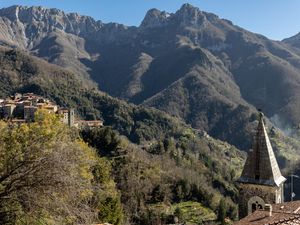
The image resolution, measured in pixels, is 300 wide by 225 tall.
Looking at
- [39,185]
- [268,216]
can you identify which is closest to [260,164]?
[268,216]

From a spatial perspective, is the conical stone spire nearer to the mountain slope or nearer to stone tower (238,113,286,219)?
stone tower (238,113,286,219)

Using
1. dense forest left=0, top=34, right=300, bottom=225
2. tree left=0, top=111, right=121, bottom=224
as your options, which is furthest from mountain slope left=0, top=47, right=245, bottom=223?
tree left=0, top=111, right=121, bottom=224

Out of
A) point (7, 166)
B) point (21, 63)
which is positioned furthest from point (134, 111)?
point (7, 166)

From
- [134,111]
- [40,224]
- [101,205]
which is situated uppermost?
[134,111]

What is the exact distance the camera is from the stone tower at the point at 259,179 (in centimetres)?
1877

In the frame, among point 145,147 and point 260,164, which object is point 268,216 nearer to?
point 260,164

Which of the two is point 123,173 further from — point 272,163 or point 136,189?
point 272,163

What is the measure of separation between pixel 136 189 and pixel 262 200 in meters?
35.7

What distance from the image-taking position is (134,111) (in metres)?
123

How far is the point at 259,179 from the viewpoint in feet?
62.2

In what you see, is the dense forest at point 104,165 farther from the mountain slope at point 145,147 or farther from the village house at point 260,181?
the village house at point 260,181

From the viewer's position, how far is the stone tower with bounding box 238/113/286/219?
18766 mm

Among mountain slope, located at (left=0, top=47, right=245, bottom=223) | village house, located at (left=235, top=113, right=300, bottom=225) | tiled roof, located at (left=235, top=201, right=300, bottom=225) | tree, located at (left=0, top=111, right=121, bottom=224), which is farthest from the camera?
mountain slope, located at (left=0, top=47, right=245, bottom=223)

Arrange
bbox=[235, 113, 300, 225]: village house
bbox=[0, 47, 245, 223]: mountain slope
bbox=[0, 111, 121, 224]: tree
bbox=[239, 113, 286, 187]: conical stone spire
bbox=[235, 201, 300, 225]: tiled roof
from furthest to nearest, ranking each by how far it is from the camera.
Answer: bbox=[0, 47, 245, 223]: mountain slope < bbox=[239, 113, 286, 187]: conical stone spire < bbox=[235, 113, 300, 225]: village house < bbox=[235, 201, 300, 225]: tiled roof < bbox=[0, 111, 121, 224]: tree
